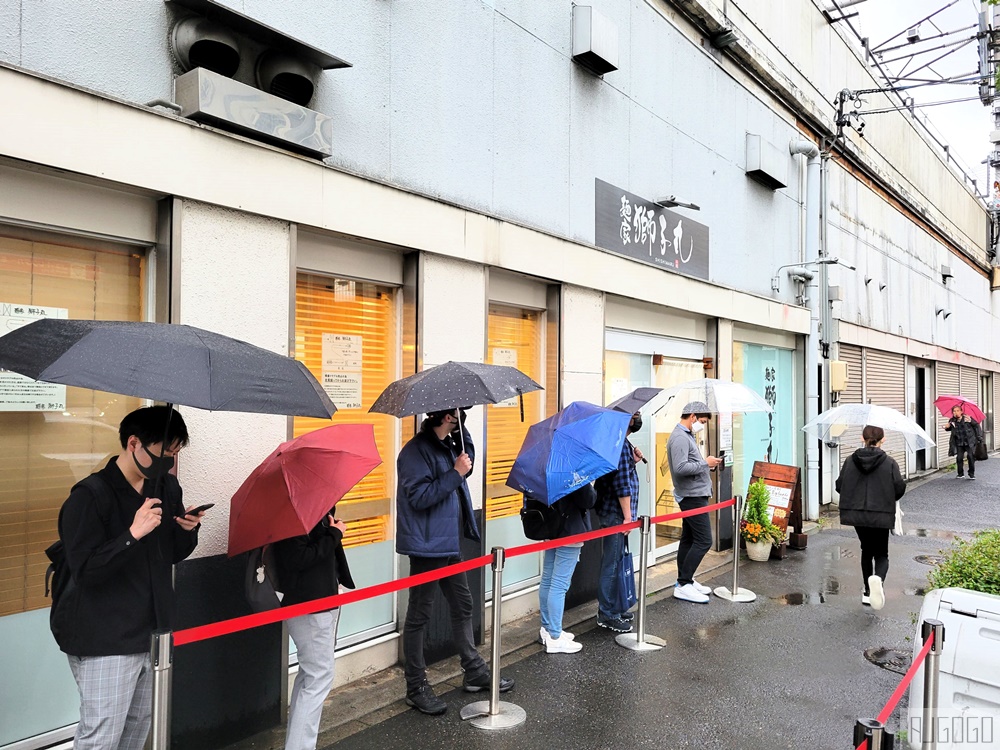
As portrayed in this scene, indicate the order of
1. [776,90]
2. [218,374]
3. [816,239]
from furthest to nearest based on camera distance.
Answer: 1. [816,239]
2. [776,90]
3. [218,374]

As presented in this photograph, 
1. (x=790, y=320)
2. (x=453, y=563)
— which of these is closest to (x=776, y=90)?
(x=790, y=320)

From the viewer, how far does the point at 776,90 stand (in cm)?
1157

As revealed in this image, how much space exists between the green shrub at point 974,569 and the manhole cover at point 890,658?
893 millimetres

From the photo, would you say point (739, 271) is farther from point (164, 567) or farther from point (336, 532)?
point (164, 567)

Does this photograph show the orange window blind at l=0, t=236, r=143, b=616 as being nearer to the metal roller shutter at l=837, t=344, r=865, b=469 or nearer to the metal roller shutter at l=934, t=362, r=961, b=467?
the metal roller shutter at l=837, t=344, r=865, b=469

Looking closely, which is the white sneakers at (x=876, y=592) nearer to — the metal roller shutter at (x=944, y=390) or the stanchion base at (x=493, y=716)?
the stanchion base at (x=493, y=716)

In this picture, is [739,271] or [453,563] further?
[739,271]

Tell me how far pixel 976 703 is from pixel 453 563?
291cm

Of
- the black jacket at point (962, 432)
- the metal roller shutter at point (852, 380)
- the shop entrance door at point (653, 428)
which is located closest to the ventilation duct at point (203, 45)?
the shop entrance door at point (653, 428)

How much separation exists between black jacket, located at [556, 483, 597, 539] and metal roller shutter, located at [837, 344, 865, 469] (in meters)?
9.89

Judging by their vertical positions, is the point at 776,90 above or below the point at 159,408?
above

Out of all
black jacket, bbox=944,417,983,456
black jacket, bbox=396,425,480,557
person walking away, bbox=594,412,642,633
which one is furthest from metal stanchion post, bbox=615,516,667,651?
black jacket, bbox=944,417,983,456

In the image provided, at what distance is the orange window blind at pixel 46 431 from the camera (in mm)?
3545

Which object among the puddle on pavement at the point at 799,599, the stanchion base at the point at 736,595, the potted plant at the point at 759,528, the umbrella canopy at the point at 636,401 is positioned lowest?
the puddle on pavement at the point at 799,599
